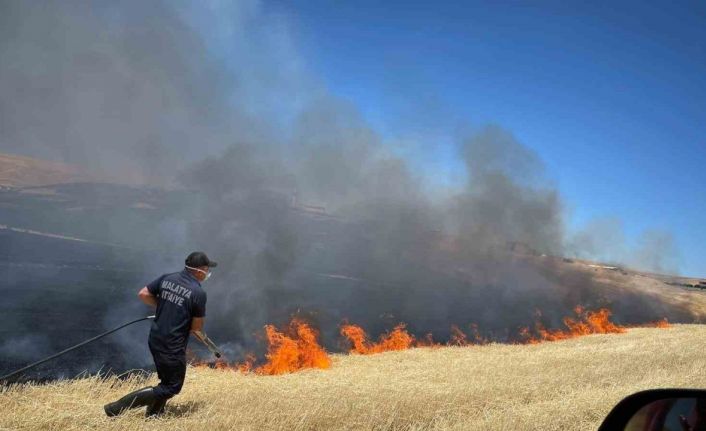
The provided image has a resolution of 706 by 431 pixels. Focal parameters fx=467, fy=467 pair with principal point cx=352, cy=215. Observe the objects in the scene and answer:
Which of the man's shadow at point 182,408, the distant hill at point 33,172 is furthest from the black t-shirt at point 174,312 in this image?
the distant hill at point 33,172

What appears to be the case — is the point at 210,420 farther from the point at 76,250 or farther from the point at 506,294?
the point at 506,294

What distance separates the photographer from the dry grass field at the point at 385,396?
4750 millimetres

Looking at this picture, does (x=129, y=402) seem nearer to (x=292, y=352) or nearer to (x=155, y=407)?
(x=155, y=407)

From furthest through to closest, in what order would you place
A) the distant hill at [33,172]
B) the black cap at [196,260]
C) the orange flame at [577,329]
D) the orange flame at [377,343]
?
1. the distant hill at [33,172]
2. the orange flame at [577,329]
3. the orange flame at [377,343]
4. the black cap at [196,260]

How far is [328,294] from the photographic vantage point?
54.5 feet

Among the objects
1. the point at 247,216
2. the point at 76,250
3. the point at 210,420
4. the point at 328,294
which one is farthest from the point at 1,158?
the point at 210,420

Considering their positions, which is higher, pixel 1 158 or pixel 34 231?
pixel 1 158

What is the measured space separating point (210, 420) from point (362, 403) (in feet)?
5.78

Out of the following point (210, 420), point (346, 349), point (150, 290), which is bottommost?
point (346, 349)

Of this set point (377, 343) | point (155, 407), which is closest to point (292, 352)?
point (377, 343)

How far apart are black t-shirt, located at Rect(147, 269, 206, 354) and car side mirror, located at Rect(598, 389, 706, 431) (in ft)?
12.9

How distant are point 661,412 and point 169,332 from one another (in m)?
4.34

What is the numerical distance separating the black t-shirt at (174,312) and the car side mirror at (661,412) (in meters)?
3.93

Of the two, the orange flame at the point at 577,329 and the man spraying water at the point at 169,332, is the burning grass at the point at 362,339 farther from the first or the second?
the man spraying water at the point at 169,332
